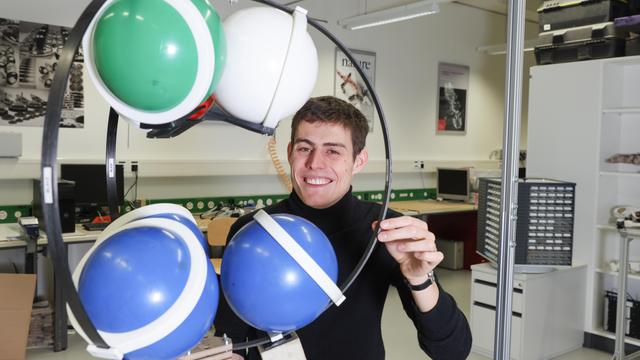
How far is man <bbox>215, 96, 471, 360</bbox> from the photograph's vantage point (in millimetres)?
1224

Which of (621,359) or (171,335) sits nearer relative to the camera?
(171,335)

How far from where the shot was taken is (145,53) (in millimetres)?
683

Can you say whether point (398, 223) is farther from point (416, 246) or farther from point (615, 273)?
point (615, 273)

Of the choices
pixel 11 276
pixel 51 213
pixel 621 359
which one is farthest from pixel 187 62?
pixel 621 359

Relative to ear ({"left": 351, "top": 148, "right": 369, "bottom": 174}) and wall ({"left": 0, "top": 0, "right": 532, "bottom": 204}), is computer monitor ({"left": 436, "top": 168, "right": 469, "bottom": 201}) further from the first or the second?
ear ({"left": 351, "top": 148, "right": 369, "bottom": 174})

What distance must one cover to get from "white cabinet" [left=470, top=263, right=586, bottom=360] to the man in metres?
2.64

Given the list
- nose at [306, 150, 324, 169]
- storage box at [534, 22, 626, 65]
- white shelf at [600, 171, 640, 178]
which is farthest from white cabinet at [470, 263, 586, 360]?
nose at [306, 150, 324, 169]

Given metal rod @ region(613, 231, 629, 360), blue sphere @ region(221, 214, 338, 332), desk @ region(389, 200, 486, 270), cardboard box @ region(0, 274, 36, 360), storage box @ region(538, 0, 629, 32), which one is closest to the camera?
blue sphere @ region(221, 214, 338, 332)

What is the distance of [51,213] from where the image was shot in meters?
0.60

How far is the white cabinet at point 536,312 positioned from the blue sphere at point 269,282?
3.27 metres

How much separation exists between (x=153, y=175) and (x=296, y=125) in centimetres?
397

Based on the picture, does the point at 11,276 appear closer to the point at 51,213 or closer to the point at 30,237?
the point at 30,237

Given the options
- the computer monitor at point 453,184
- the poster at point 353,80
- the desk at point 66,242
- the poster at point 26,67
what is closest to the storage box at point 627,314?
the computer monitor at point 453,184

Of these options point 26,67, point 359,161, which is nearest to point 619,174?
point 359,161
